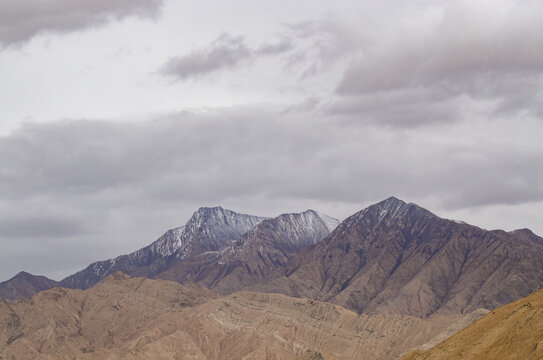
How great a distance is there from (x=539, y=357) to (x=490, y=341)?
58.8 feet

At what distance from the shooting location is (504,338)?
124m

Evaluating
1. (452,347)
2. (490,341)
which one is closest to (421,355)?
(452,347)

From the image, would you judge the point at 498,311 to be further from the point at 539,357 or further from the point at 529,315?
the point at 539,357

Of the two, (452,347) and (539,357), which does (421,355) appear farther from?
(539,357)

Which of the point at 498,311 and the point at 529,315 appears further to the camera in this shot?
the point at 498,311

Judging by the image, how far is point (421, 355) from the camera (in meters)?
139

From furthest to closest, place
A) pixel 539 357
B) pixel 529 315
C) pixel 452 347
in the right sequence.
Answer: pixel 452 347 < pixel 529 315 < pixel 539 357

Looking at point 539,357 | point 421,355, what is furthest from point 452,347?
point 539,357

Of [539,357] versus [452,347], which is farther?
[452,347]

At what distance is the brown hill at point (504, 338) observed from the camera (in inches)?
4619

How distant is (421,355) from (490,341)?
1585 cm

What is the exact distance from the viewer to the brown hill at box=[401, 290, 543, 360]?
117 m

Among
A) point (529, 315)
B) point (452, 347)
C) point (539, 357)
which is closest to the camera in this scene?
point (539, 357)

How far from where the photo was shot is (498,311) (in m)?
141
